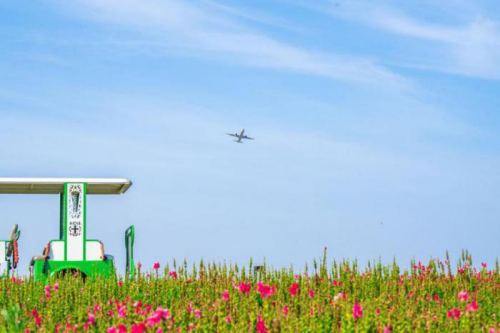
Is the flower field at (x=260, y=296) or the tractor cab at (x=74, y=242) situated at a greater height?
the tractor cab at (x=74, y=242)

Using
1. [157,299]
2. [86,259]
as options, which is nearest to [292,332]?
[157,299]

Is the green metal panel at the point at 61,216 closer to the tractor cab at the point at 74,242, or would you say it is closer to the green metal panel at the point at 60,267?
the tractor cab at the point at 74,242

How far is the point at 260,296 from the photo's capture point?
26.7 ft

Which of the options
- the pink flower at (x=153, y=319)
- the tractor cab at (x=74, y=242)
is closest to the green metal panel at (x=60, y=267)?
the tractor cab at (x=74, y=242)

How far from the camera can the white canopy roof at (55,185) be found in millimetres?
14570

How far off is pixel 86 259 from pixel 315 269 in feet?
18.2

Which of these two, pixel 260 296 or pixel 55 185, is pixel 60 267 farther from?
pixel 260 296

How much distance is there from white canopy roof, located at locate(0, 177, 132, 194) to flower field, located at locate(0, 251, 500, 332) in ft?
10.6

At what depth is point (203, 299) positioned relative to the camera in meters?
9.38

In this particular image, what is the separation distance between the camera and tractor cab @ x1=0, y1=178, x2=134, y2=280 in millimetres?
14078

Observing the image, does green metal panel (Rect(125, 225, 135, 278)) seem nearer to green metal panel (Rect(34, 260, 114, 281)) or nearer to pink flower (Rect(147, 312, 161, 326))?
green metal panel (Rect(34, 260, 114, 281))

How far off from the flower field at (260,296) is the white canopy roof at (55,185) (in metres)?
3.22

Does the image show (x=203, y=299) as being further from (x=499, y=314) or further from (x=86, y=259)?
(x=86, y=259)

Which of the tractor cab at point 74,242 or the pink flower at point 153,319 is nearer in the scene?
the pink flower at point 153,319
